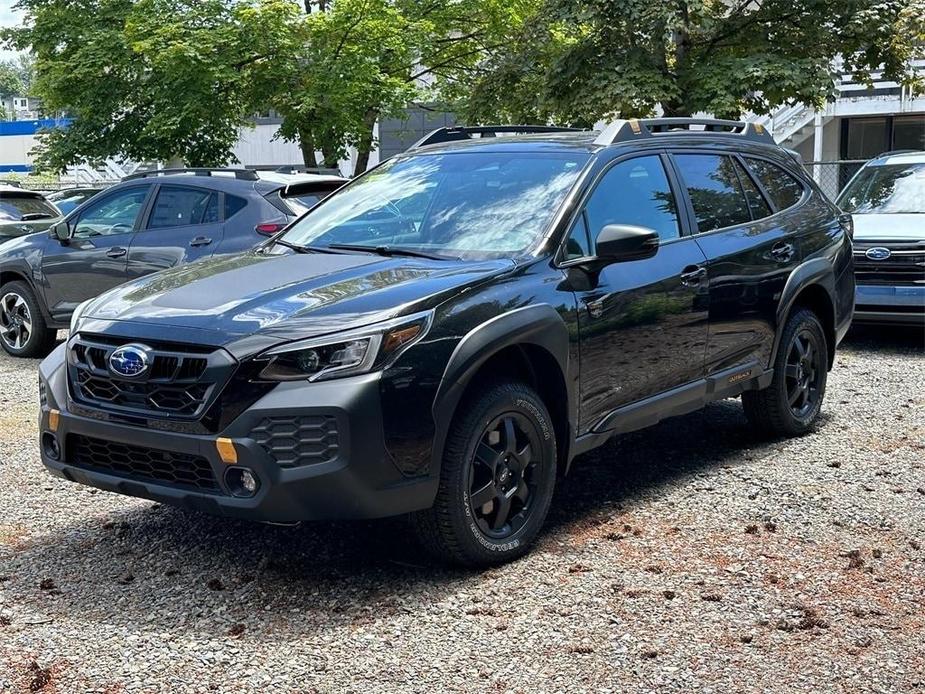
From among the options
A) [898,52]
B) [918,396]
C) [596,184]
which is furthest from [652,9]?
[596,184]

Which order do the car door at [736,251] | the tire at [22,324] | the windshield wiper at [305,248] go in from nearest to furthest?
the windshield wiper at [305,248] → the car door at [736,251] → the tire at [22,324]

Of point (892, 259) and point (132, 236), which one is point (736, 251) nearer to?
point (892, 259)

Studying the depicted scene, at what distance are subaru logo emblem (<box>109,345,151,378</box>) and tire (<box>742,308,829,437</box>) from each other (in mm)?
3918

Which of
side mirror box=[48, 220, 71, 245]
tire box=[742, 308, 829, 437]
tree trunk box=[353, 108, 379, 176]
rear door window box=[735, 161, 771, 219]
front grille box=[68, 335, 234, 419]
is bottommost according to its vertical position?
tire box=[742, 308, 829, 437]

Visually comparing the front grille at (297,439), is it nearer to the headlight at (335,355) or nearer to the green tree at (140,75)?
the headlight at (335,355)

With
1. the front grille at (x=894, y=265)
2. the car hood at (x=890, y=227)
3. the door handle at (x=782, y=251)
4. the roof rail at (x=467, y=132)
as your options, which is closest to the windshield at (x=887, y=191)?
the car hood at (x=890, y=227)

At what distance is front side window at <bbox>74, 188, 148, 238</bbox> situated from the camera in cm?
1105

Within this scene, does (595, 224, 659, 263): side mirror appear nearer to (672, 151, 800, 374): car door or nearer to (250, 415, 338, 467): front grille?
(672, 151, 800, 374): car door

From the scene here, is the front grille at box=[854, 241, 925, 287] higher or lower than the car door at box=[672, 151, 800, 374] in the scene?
lower

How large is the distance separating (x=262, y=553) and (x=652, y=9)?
44.6ft

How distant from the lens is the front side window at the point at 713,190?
20.8 feet

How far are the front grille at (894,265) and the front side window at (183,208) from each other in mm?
5953

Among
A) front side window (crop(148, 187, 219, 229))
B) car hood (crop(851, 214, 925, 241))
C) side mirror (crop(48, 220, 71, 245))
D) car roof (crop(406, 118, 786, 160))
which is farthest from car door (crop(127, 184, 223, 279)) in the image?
car hood (crop(851, 214, 925, 241))

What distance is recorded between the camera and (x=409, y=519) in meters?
4.73
